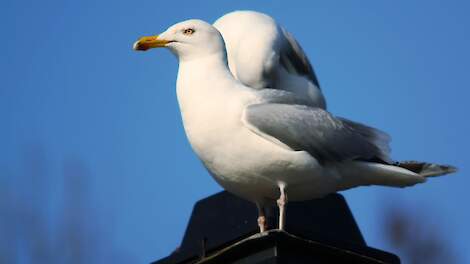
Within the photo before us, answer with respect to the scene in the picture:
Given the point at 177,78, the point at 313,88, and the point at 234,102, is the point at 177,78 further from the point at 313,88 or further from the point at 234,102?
the point at 313,88

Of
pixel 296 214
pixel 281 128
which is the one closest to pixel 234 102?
pixel 281 128

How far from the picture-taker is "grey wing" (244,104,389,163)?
6.39 meters

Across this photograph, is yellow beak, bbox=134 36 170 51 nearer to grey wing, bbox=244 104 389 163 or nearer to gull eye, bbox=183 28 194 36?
gull eye, bbox=183 28 194 36

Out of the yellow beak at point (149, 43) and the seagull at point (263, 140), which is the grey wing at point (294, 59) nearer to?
the seagull at point (263, 140)

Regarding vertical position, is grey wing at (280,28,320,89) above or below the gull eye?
below

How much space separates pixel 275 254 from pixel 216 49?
156cm

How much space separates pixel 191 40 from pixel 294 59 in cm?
184

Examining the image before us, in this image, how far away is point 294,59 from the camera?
8422 millimetres

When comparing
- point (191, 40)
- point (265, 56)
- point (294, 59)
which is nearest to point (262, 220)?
A: point (191, 40)

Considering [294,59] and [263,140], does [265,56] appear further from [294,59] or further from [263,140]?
[263,140]

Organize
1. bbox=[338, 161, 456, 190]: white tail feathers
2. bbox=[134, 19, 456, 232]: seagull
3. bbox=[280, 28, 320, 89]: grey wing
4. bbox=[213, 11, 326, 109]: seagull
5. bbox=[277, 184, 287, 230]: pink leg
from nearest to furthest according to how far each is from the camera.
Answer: bbox=[277, 184, 287, 230]: pink leg, bbox=[134, 19, 456, 232]: seagull, bbox=[338, 161, 456, 190]: white tail feathers, bbox=[213, 11, 326, 109]: seagull, bbox=[280, 28, 320, 89]: grey wing

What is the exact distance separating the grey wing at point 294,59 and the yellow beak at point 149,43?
170 cm

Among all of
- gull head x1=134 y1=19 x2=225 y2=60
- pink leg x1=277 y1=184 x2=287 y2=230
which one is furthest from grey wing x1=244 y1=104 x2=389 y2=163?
gull head x1=134 y1=19 x2=225 y2=60

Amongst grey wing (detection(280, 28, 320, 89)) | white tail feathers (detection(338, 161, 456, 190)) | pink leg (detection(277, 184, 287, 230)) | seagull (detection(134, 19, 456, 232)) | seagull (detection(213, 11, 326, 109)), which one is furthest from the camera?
grey wing (detection(280, 28, 320, 89))
